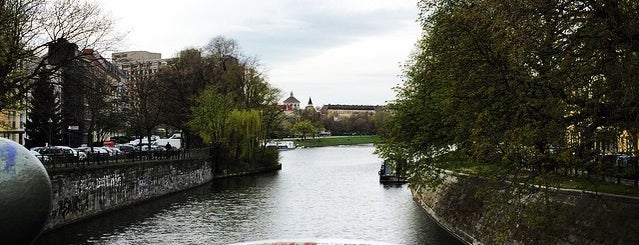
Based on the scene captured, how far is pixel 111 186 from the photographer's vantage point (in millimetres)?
37531

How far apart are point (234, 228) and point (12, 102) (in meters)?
11.4

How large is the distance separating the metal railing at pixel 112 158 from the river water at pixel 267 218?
9.74 ft

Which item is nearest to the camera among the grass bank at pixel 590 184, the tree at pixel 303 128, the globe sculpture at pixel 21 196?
the globe sculpture at pixel 21 196

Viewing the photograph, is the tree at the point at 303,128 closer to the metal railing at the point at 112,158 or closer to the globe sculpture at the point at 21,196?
the metal railing at the point at 112,158

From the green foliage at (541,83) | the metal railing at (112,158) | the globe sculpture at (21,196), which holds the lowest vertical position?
the metal railing at (112,158)

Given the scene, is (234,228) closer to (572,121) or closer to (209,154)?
(572,121)

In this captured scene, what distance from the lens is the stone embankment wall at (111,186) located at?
Answer: 3089cm

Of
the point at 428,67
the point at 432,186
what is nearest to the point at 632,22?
the point at 428,67

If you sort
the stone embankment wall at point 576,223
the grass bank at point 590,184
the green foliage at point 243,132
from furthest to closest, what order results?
the green foliage at point 243,132, the grass bank at point 590,184, the stone embankment wall at point 576,223

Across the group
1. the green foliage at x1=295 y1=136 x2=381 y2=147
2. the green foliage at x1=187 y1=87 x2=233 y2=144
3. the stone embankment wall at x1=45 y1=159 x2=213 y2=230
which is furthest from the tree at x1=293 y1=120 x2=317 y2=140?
the stone embankment wall at x1=45 y1=159 x2=213 y2=230

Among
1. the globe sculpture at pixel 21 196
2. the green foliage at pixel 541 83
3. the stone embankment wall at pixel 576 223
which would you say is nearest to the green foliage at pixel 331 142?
the stone embankment wall at pixel 576 223

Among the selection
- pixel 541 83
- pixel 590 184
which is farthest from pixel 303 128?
pixel 541 83

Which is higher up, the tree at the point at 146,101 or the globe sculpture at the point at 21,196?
the tree at the point at 146,101

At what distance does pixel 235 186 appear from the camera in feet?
176
